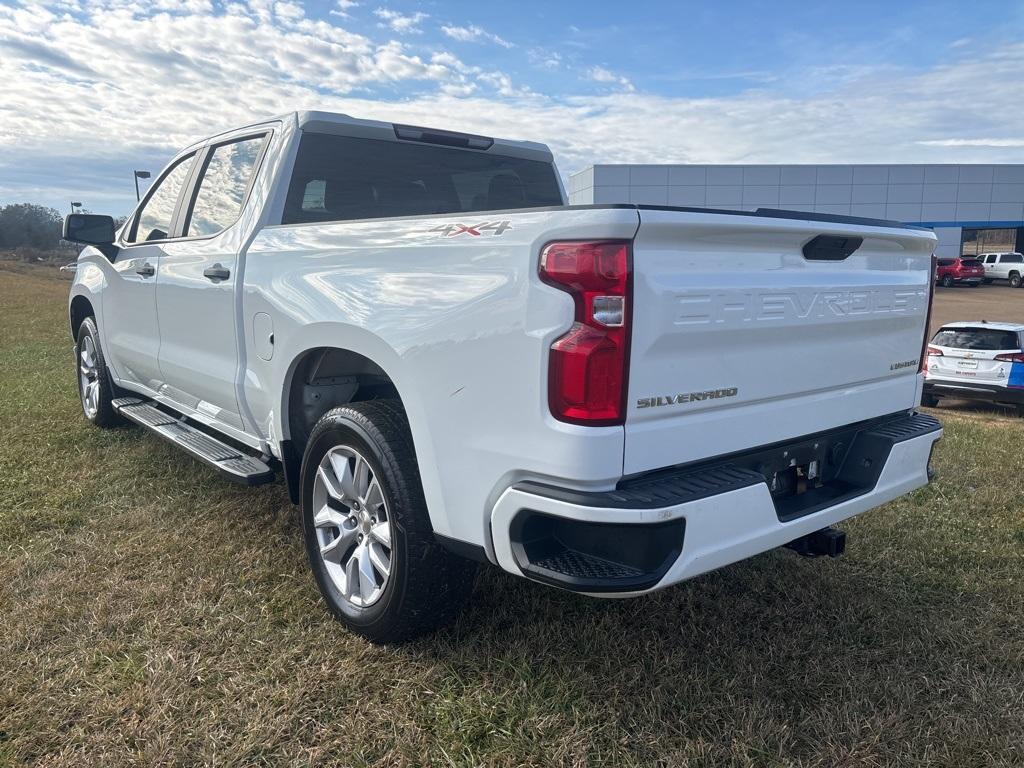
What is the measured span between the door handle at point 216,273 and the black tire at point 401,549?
3.65ft

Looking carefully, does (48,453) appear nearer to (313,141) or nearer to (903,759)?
(313,141)

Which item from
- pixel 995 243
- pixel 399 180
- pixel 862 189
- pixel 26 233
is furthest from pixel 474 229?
pixel 995 243

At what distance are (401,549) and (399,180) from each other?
2.20 meters

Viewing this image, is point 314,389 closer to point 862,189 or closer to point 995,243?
point 862,189

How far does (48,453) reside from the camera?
18.5 ft

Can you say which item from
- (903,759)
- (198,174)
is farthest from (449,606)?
(198,174)

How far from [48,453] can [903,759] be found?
5.56 meters

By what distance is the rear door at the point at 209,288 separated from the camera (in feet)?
12.7

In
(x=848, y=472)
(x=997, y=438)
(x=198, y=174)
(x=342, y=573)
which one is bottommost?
(x=997, y=438)

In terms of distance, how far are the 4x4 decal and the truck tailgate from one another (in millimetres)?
436

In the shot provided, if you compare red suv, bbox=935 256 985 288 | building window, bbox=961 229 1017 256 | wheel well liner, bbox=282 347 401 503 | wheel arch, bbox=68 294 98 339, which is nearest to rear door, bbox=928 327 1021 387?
wheel well liner, bbox=282 347 401 503

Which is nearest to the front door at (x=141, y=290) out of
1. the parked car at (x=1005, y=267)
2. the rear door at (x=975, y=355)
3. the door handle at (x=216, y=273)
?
the door handle at (x=216, y=273)

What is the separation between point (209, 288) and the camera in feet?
13.0

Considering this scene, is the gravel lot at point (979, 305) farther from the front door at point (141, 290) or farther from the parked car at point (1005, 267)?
the front door at point (141, 290)
